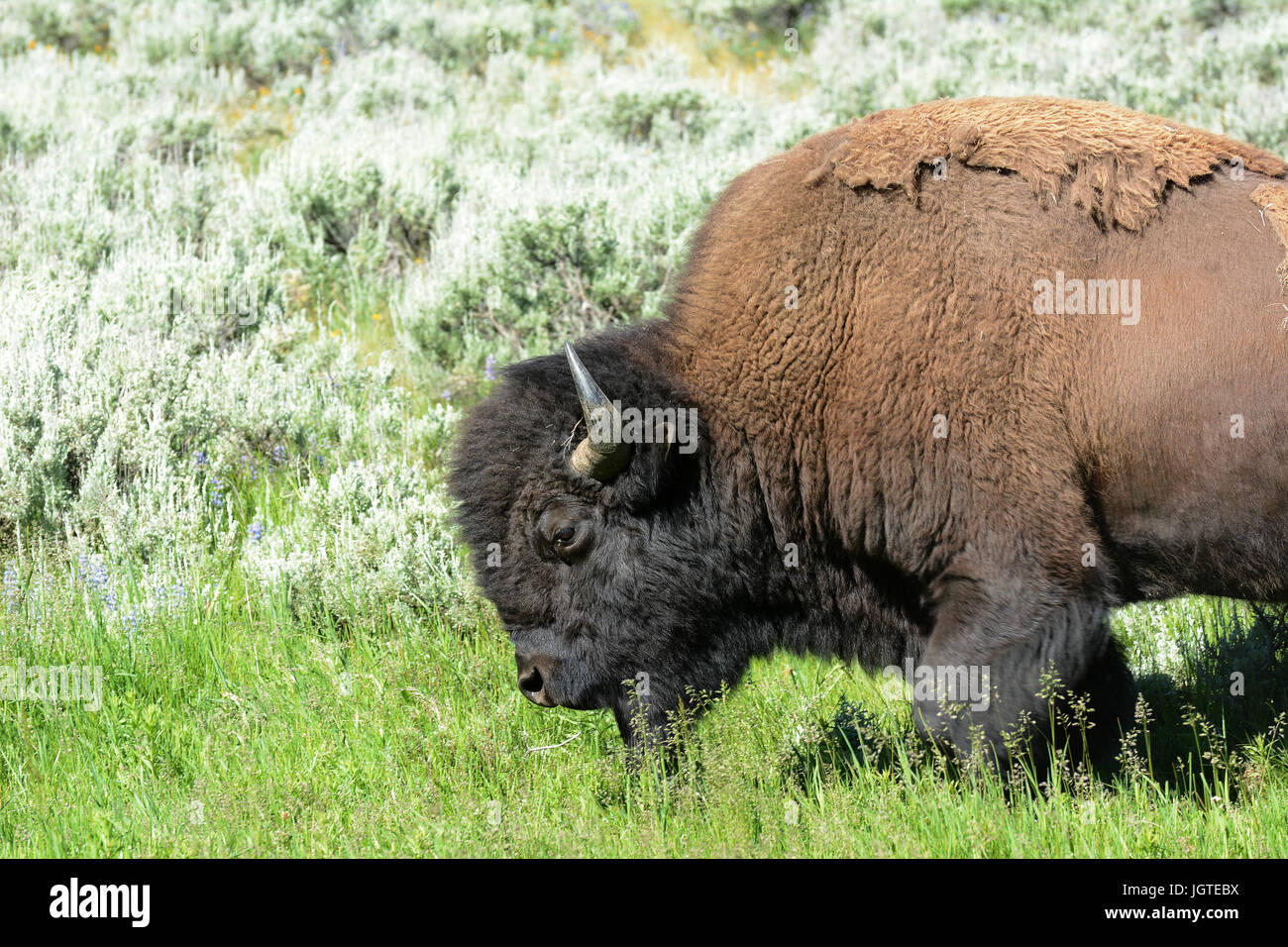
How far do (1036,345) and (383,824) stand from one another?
2.34m

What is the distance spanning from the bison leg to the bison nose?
1.16m

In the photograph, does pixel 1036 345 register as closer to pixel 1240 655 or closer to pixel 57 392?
pixel 1240 655

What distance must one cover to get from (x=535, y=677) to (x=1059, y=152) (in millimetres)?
2254

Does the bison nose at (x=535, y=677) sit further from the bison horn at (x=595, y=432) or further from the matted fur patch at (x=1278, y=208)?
the matted fur patch at (x=1278, y=208)

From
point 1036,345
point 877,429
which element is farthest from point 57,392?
point 1036,345

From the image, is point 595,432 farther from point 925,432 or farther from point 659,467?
point 925,432

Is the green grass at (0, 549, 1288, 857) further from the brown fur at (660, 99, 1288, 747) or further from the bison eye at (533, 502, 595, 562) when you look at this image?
the bison eye at (533, 502, 595, 562)

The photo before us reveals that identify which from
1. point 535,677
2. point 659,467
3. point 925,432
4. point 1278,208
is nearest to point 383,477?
point 535,677

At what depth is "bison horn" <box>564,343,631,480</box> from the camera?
3768mm

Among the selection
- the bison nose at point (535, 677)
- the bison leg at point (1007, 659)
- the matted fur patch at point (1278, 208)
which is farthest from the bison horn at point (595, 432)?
the matted fur patch at point (1278, 208)

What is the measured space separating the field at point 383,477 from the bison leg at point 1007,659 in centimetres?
18

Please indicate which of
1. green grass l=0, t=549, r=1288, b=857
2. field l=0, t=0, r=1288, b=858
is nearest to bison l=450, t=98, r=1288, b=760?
green grass l=0, t=549, r=1288, b=857

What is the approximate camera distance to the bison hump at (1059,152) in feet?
12.3

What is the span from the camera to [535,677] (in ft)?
13.5
